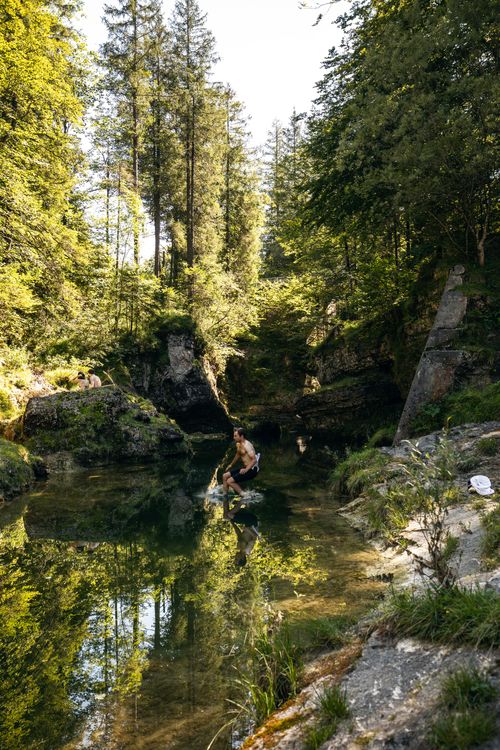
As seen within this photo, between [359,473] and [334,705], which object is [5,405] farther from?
[334,705]

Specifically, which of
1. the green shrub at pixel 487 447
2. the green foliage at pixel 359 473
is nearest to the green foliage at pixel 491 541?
the green shrub at pixel 487 447

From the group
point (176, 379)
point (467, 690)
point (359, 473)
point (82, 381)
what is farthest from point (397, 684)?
point (176, 379)

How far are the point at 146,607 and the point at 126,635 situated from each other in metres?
0.70

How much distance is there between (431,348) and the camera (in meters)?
13.7

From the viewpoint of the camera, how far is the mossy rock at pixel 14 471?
11750 mm

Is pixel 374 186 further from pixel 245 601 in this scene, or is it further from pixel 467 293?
pixel 245 601

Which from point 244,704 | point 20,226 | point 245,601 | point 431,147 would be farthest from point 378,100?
point 244,704

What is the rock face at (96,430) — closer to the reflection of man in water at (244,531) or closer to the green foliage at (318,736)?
the reflection of man in water at (244,531)

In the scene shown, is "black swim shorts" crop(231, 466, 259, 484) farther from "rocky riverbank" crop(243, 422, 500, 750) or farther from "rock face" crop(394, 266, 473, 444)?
"rocky riverbank" crop(243, 422, 500, 750)

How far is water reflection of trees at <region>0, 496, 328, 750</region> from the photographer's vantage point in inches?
147

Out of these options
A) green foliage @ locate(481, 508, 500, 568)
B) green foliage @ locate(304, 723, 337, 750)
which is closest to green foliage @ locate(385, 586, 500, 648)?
green foliage @ locate(304, 723, 337, 750)

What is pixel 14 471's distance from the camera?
12.4 metres

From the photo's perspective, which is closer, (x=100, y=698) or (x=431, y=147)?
(x=100, y=698)

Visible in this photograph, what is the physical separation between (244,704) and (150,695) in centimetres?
80
